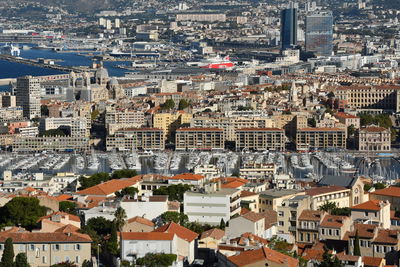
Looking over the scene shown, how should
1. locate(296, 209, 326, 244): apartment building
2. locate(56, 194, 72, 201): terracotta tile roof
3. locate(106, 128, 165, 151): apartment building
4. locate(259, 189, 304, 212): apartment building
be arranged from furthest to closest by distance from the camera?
locate(106, 128, 165, 151): apartment building < locate(56, 194, 72, 201): terracotta tile roof < locate(259, 189, 304, 212): apartment building < locate(296, 209, 326, 244): apartment building

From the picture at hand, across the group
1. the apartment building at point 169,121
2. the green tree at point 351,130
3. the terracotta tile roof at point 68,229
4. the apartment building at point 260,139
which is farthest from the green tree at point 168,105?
the terracotta tile roof at point 68,229

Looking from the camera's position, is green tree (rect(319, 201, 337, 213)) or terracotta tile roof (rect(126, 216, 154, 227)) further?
green tree (rect(319, 201, 337, 213))

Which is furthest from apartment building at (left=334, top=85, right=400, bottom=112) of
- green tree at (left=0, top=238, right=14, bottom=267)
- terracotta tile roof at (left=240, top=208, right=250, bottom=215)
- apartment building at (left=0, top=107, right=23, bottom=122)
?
green tree at (left=0, top=238, right=14, bottom=267)

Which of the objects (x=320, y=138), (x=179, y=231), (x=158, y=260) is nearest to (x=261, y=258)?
(x=158, y=260)

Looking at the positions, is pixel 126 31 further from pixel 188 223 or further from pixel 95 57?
pixel 188 223

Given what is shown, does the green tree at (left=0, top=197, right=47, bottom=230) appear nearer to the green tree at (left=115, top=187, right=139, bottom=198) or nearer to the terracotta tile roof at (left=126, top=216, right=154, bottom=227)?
the terracotta tile roof at (left=126, top=216, right=154, bottom=227)

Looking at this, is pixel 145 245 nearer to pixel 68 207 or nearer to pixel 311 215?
pixel 311 215
